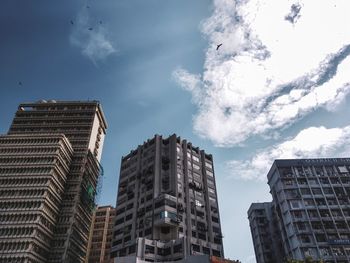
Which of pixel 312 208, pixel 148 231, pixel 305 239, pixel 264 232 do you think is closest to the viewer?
pixel 148 231

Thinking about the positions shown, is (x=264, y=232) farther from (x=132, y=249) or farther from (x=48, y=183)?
(x=48, y=183)

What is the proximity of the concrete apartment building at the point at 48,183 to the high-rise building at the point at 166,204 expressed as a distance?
11.2m

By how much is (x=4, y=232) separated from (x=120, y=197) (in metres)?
32.8

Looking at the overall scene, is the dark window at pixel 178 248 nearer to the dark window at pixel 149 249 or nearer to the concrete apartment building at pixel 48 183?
the dark window at pixel 149 249

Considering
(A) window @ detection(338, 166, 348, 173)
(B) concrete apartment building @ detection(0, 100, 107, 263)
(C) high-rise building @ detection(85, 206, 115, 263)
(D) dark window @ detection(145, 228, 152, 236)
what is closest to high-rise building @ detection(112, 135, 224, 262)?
(D) dark window @ detection(145, 228, 152, 236)

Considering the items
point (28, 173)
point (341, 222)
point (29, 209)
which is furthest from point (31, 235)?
point (341, 222)

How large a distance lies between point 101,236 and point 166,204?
62.8m

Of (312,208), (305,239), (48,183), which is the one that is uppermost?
(48,183)

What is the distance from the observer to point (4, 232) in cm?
6925

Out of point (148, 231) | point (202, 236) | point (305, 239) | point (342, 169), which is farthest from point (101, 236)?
point (342, 169)

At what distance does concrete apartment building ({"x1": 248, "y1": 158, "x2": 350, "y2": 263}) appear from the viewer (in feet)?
246

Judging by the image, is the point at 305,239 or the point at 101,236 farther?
the point at 101,236

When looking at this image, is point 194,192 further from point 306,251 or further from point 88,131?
point 88,131

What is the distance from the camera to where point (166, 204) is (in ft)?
254
